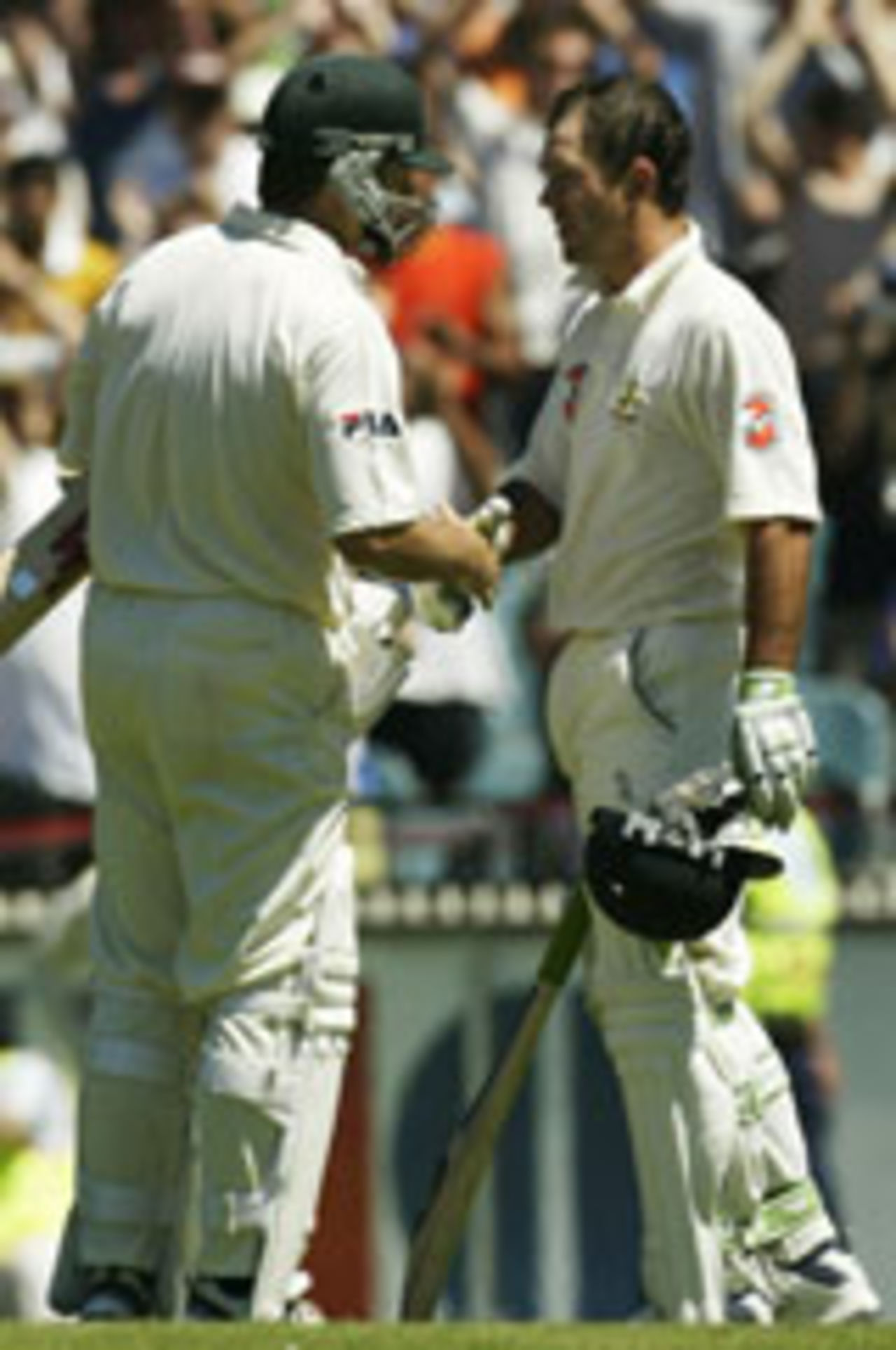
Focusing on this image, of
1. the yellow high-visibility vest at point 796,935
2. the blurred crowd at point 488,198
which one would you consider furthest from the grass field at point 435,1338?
the blurred crowd at point 488,198

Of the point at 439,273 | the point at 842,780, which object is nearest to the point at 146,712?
the point at 842,780

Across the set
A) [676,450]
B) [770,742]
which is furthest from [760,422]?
[770,742]

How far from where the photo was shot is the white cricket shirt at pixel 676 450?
745cm

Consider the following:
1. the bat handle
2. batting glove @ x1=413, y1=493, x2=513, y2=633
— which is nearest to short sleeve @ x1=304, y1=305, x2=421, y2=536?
batting glove @ x1=413, y1=493, x2=513, y2=633

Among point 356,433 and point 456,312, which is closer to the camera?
point 356,433

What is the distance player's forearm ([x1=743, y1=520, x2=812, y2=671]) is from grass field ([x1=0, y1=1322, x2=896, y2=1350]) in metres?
1.20

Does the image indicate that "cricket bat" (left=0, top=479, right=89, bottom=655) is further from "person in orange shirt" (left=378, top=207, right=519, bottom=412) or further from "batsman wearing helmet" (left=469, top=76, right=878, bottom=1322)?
"person in orange shirt" (left=378, top=207, right=519, bottom=412)

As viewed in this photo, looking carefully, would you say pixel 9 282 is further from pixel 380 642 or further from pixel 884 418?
pixel 380 642

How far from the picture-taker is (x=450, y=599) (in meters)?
7.64

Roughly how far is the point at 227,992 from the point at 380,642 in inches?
28.5

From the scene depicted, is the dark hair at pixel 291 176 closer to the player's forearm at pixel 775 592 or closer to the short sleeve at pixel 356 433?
the short sleeve at pixel 356 433

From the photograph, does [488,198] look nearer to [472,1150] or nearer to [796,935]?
[796,935]

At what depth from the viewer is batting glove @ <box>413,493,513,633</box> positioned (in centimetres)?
761

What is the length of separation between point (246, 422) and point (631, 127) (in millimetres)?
972
